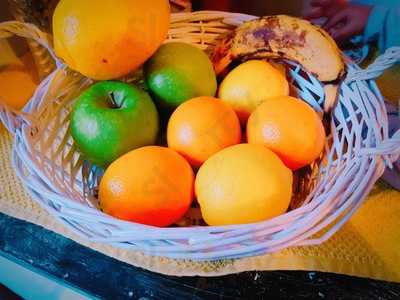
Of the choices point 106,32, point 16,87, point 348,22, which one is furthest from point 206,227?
point 348,22

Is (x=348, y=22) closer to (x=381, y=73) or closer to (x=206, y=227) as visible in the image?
(x=381, y=73)

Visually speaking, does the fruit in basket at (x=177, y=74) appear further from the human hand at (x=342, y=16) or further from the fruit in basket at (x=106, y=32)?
the human hand at (x=342, y=16)

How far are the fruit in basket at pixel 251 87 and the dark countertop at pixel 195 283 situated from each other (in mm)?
253

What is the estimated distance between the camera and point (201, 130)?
49cm

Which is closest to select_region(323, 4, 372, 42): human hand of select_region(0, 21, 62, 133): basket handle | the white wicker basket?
the white wicker basket

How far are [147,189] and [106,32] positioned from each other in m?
0.22

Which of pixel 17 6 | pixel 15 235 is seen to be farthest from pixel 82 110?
pixel 17 6

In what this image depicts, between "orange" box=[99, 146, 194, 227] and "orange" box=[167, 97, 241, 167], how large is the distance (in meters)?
0.05

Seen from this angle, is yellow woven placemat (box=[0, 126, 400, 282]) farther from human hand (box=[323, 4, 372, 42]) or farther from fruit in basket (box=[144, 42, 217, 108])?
human hand (box=[323, 4, 372, 42])

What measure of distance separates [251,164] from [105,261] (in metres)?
0.22

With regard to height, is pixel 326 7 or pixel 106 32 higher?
pixel 106 32

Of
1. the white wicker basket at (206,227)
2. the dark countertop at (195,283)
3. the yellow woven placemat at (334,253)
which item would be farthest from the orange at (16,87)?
the dark countertop at (195,283)

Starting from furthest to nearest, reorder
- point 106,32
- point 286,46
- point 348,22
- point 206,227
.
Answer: point 348,22 → point 286,46 → point 106,32 → point 206,227

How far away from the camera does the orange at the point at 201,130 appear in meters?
0.50
